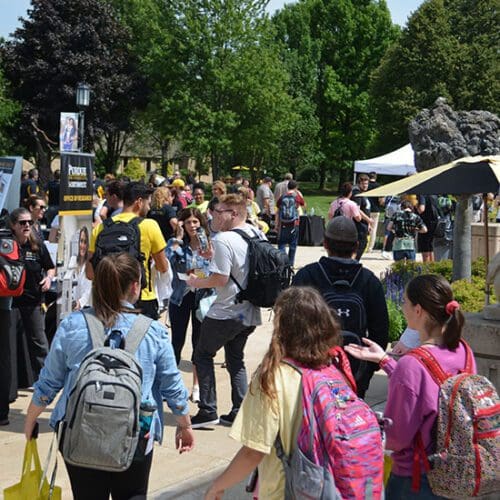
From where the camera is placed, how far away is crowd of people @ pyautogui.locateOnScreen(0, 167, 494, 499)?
2.98m

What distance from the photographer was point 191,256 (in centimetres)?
816

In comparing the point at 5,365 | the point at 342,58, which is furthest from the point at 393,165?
the point at 342,58

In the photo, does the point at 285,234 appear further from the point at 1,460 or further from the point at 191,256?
the point at 1,460

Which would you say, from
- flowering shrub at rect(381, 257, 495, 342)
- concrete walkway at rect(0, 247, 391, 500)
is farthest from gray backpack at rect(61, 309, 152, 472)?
flowering shrub at rect(381, 257, 495, 342)

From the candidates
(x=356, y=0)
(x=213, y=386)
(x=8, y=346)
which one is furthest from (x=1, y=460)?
(x=356, y=0)

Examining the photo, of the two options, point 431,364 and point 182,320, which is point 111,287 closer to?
point 431,364

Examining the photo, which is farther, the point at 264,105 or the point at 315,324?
the point at 264,105

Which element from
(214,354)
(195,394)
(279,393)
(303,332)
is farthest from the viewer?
(195,394)

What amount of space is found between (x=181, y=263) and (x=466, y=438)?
529 cm

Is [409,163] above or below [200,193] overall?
above

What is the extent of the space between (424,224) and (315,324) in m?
12.2

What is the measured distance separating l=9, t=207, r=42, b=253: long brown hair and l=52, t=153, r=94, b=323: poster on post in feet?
2.24

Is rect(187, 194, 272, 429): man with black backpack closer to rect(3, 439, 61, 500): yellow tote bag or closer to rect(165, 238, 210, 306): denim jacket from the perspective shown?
rect(165, 238, 210, 306): denim jacket

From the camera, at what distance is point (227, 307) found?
634cm
